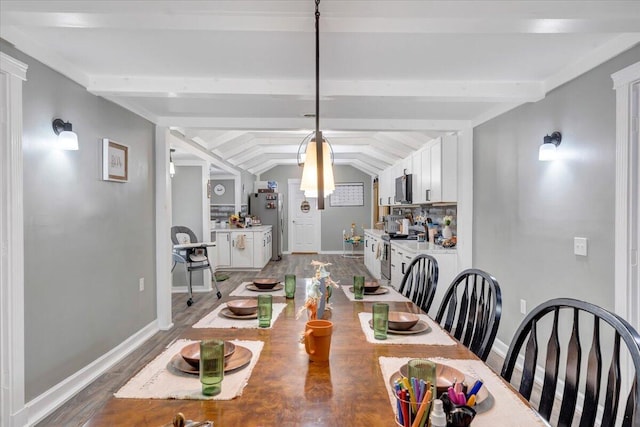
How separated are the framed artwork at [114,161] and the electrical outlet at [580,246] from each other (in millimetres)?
3271

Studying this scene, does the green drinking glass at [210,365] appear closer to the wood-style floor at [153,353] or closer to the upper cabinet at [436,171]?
the wood-style floor at [153,353]

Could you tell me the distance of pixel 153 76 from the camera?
281 cm

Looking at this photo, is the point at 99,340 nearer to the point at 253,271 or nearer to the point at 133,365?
the point at 133,365

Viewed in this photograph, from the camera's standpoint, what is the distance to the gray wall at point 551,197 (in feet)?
7.35

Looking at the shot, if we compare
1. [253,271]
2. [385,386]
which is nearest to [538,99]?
[385,386]

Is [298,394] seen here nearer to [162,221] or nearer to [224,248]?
[162,221]

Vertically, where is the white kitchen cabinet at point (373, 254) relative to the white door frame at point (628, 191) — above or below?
below

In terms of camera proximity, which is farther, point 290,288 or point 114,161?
point 114,161

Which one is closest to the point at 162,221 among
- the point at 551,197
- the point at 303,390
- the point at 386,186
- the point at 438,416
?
the point at 303,390

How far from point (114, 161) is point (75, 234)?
714 mm

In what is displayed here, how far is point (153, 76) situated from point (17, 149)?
1.04 meters

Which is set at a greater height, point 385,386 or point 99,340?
point 385,386

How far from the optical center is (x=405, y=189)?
5762 mm

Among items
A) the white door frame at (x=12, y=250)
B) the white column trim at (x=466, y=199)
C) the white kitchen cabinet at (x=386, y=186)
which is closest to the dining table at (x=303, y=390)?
the white door frame at (x=12, y=250)
